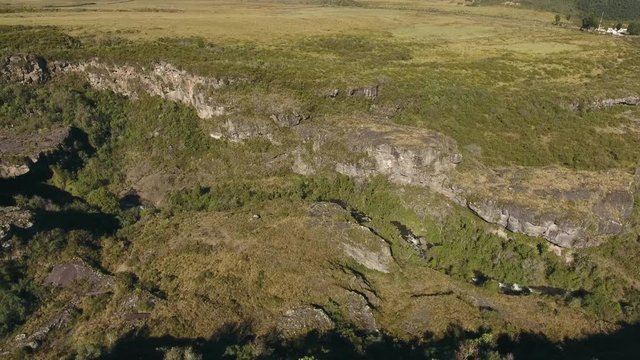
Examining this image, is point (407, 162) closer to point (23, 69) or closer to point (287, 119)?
point (287, 119)

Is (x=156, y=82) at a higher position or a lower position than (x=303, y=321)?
higher

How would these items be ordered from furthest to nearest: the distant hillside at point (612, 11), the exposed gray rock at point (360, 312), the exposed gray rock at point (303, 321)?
the distant hillside at point (612, 11), the exposed gray rock at point (360, 312), the exposed gray rock at point (303, 321)

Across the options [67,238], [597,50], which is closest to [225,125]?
[67,238]

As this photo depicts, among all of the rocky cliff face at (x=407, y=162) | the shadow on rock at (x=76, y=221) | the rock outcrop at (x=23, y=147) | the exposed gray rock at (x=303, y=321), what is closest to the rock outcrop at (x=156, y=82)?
the rocky cliff face at (x=407, y=162)

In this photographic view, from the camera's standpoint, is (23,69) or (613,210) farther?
(23,69)

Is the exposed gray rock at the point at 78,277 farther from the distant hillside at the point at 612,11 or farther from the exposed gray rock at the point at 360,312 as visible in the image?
the distant hillside at the point at 612,11

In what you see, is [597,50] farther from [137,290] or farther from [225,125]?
[137,290]

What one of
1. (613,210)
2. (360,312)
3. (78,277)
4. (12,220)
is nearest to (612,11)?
(613,210)

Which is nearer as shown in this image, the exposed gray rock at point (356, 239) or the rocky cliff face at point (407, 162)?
the exposed gray rock at point (356, 239)

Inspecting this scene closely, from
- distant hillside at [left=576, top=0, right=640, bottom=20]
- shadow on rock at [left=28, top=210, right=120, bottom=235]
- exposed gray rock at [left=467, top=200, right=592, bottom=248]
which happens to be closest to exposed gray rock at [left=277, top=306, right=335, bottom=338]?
exposed gray rock at [left=467, top=200, right=592, bottom=248]
